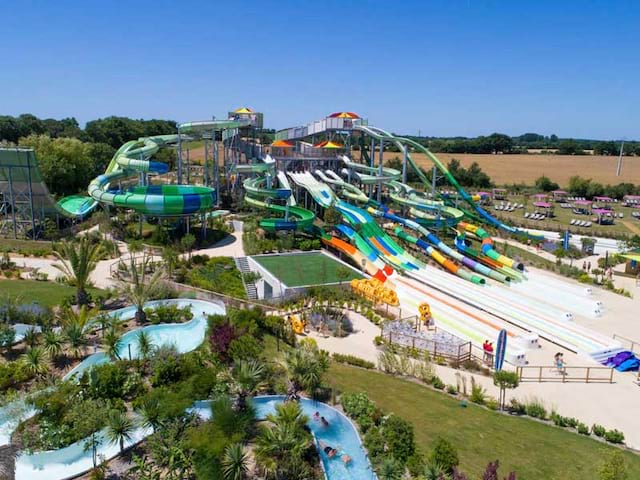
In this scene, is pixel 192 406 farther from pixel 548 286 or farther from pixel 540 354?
pixel 548 286

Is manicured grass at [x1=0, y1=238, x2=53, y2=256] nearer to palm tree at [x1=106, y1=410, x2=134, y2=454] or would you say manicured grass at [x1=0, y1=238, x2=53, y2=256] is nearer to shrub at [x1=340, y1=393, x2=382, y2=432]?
palm tree at [x1=106, y1=410, x2=134, y2=454]

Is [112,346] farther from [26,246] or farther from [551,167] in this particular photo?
[551,167]

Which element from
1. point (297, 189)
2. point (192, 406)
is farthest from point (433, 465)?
point (297, 189)

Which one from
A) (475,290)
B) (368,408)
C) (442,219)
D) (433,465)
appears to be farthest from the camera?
(442,219)

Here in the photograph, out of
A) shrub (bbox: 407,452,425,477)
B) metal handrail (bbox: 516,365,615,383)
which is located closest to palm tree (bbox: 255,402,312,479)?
shrub (bbox: 407,452,425,477)

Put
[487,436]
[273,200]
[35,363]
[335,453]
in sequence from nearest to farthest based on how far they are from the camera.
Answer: [335,453] < [487,436] < [35,363] < [273,200]

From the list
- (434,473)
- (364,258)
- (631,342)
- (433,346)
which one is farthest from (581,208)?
(434,473)
